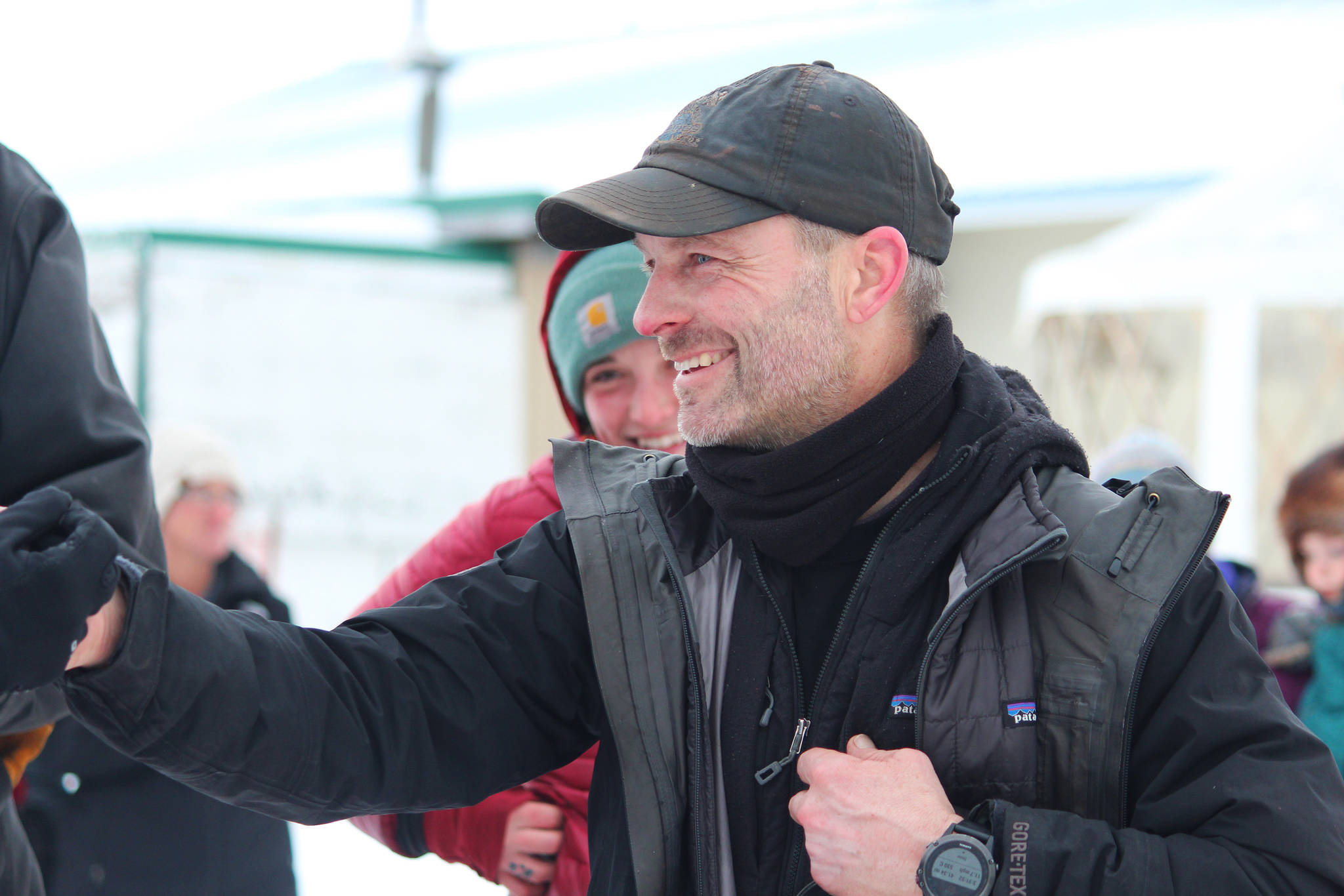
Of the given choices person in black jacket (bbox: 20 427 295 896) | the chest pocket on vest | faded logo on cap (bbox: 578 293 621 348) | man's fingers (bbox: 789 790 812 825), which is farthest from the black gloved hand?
person in black jacket (bbox: 20 427 295 896)

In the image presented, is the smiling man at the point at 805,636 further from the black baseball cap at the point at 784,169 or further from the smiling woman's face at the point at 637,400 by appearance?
the smiling woman's face at the point at 637,400

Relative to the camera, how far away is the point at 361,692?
1.34 metres

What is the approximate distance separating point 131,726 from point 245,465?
4543 mm

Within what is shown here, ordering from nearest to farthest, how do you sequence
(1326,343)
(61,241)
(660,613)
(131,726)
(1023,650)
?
(131,726) < (1023,650) < (660,613) < (61,241) < (1326,343)

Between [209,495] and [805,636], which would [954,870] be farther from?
[209,495]

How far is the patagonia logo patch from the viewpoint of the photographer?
1235mm

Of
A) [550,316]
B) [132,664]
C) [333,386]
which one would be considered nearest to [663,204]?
[132,664]

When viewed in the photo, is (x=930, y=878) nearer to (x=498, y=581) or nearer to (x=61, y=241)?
(x=498, y=581)

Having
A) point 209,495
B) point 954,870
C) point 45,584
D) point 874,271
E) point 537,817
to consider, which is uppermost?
point 874,271

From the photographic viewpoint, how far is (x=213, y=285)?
531 centimetres

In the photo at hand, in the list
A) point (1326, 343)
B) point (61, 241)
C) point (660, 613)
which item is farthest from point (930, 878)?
point (1326, 343)

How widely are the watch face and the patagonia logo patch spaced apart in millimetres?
141

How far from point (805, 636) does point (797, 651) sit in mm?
20

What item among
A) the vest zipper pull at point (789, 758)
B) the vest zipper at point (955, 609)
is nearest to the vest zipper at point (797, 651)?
the vest zipper pull at point (789, 758)
